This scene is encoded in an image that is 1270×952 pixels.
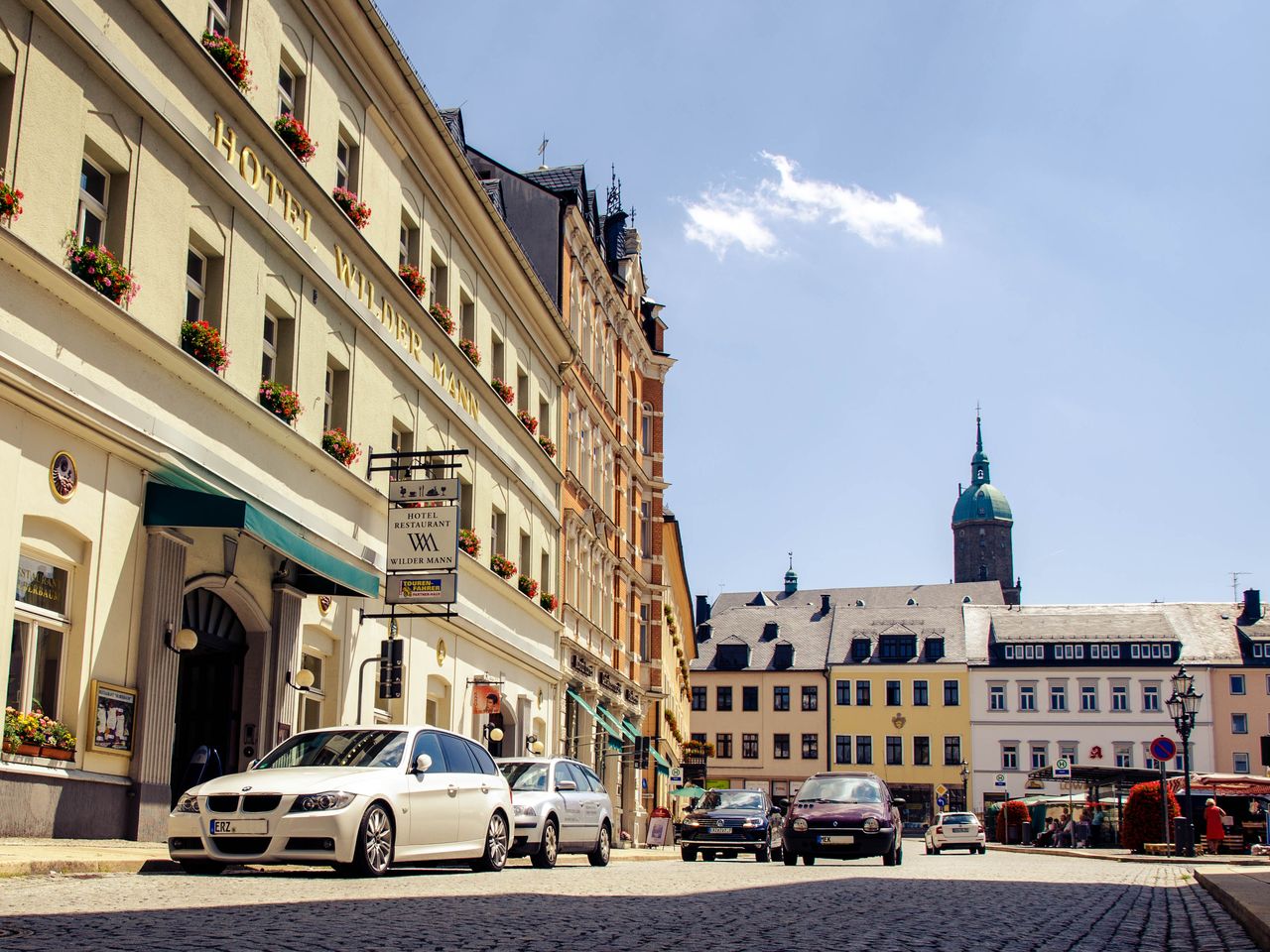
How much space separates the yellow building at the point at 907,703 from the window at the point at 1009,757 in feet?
6.59

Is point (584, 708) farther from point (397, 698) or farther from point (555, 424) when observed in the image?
point (397, 698)

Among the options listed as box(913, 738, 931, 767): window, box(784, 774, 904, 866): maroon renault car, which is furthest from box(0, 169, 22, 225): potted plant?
box(913, 738, 931, 767): window

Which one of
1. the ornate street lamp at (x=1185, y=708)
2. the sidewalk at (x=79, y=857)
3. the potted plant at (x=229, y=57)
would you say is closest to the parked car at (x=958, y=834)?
the ornate street lamp at (x=1185, y=708)

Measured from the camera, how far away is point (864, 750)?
295 ft

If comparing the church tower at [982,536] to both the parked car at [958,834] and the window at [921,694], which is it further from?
the parked car at [958,834]

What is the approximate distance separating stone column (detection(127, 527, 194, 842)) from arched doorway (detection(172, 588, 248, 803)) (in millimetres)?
1164

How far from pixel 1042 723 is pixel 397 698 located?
69.1 meters

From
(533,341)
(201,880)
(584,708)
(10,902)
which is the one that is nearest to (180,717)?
(201,880)

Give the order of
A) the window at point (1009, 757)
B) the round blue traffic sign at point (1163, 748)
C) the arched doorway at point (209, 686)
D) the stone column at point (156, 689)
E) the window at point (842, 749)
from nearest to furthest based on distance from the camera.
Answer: the stone column at point (156, 689) < the arched doorway at point (209, 686) < the round blue traffic sign at point (1163, 748) < the window at point (1009, 757) < the window at point (842, 749)

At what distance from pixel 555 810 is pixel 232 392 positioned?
682cm

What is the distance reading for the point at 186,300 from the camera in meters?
18.9

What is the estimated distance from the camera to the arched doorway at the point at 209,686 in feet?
64.1

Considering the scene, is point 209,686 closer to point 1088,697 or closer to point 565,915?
point 565,915

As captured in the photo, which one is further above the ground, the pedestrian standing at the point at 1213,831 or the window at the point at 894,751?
the window at the point at 894,751
